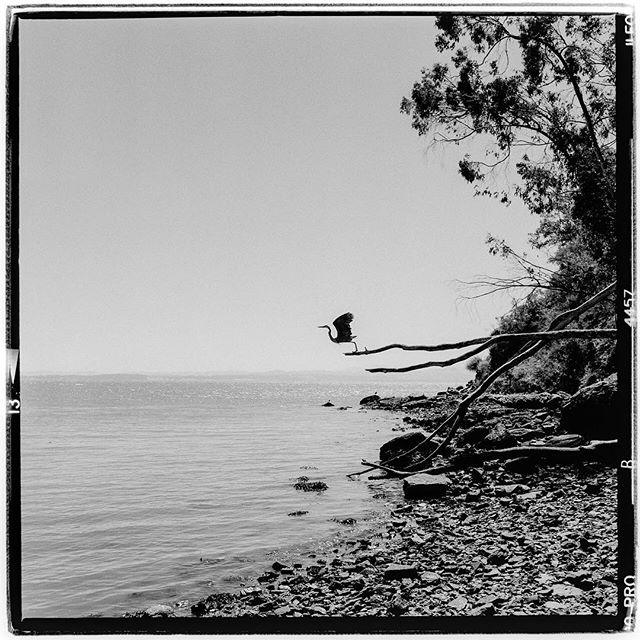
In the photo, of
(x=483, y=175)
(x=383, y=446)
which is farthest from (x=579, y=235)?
(x=383, y=446)

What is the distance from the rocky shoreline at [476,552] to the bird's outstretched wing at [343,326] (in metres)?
0.36

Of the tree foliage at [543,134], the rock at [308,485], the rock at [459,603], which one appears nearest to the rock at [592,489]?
the tree foliage at [543,134]

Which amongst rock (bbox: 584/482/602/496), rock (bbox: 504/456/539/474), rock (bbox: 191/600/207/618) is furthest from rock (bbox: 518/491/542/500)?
rock (bbox: 191/600/207/618)

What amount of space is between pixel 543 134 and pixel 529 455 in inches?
67.6

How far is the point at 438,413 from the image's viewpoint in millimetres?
3029

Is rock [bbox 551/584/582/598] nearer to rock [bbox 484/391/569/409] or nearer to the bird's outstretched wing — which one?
rock [bbox 484/391/569/409]

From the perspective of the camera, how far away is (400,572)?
9.59ft

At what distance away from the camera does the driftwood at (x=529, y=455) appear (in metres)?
2.98

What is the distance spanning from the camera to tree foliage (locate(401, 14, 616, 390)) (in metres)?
3.00

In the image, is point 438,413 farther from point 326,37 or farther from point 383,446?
point 326,37

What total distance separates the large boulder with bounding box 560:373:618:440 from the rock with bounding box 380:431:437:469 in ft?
2.54

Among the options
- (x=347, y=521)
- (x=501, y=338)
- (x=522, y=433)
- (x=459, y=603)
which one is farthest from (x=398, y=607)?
(x=501, y=338)

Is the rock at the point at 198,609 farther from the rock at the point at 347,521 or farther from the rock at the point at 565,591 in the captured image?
the rock at the point at 565,591

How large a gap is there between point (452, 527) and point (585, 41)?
101 inches
